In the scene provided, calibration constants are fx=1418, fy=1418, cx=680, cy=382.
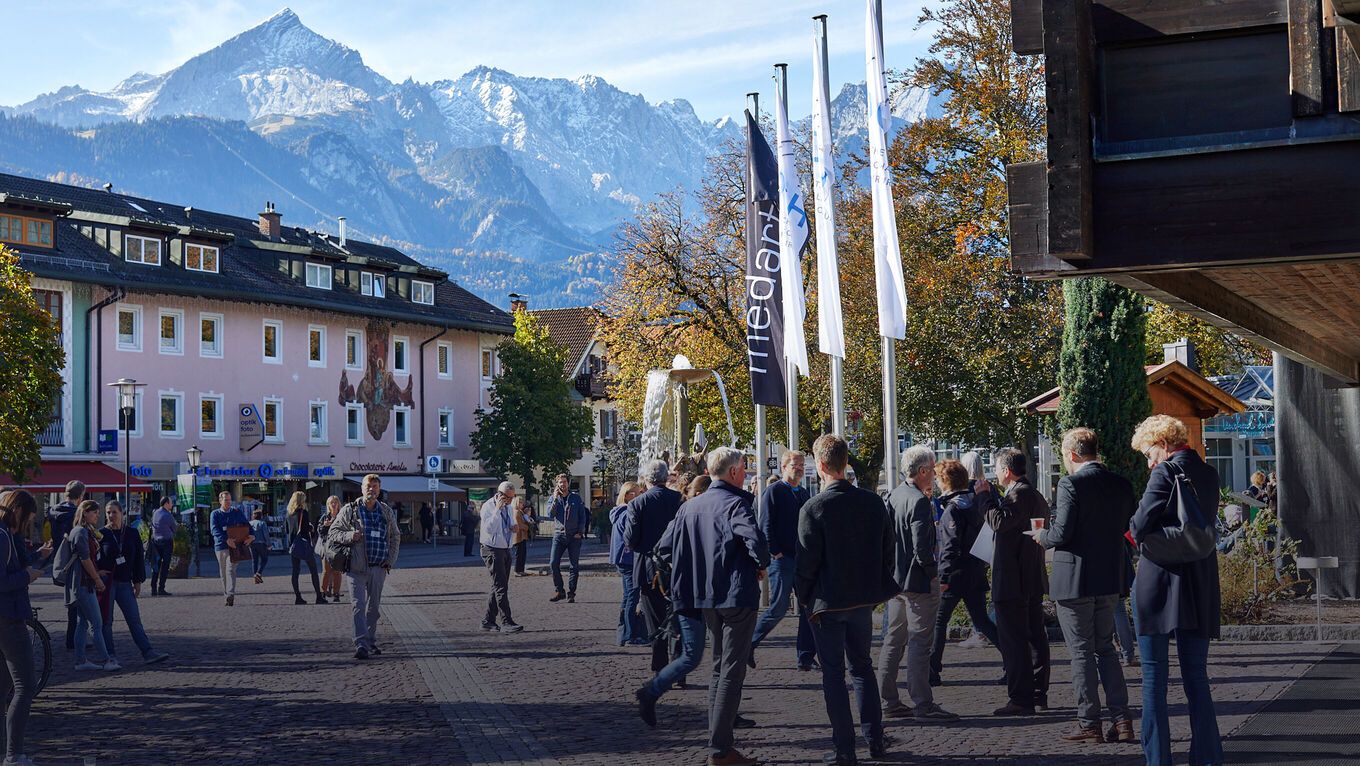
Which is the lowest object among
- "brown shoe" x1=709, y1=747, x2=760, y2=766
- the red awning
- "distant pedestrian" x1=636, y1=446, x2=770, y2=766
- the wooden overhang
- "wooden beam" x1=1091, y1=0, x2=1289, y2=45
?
"brown shoe" x1=709, y1=747, x2=760, y2=766

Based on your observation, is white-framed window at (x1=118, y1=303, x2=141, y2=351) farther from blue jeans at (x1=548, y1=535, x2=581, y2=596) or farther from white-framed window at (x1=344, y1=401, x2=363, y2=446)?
blue jeans at (x1=548, y1=535, x2=581, y2=596)

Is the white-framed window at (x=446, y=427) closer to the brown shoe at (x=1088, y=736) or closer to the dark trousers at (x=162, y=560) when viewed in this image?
the dark trousers at (x=162, y=560)

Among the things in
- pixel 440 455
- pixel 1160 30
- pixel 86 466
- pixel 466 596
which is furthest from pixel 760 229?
pixel 440 455

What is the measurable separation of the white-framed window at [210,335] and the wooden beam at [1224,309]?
4276 centimetres

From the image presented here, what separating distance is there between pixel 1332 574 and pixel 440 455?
4669cm

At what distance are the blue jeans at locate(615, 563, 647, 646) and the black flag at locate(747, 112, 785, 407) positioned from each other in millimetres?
3360

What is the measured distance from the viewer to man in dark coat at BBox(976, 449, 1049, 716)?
381 inches

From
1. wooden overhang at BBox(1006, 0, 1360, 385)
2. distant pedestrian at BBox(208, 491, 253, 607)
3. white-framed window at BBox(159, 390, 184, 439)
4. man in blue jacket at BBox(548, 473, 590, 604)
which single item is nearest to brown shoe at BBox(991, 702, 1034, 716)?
wooden overhang at BBox(1006, 0, 1360, 385)

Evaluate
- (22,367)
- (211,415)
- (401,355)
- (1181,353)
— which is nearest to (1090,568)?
(1181,353)

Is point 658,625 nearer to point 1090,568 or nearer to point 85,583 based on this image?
point 1090,568

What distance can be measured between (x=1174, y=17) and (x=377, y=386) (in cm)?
5357

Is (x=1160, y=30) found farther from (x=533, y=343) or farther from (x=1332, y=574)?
(x=533, y=343)

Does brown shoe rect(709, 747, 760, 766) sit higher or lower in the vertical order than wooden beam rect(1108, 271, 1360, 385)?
lower

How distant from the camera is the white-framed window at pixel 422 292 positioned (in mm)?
60344
